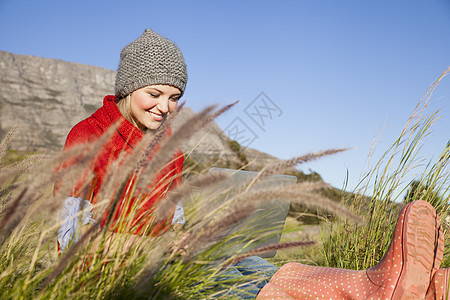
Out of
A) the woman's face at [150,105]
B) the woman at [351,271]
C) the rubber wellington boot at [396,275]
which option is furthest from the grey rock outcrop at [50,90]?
the rubber wellington boot at [396,275]

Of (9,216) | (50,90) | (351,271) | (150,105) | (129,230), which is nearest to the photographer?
(9,216)

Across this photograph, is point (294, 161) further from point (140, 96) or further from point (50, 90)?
point (50, 90)

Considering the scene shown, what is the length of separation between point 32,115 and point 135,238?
764 inches

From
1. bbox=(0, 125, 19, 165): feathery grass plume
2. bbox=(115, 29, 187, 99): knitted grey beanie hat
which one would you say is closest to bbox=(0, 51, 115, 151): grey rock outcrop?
bbox=(115, 29, 187, 99): knitted grey beanie hat

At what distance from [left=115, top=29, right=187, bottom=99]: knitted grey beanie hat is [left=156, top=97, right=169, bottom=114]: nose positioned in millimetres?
105

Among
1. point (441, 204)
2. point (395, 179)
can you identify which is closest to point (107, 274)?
point (395, 179)

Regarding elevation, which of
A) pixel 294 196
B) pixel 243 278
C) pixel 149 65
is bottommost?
pixel 243 278

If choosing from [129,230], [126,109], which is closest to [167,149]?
[129,230]

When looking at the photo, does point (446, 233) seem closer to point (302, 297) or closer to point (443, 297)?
point (443, 297)

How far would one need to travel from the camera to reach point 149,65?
180 centimetres

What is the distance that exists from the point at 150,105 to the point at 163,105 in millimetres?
59

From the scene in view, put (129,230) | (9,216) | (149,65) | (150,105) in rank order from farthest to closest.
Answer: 1. (149,65)
2. (150,105)
3. (129,230)
4. (9,216)

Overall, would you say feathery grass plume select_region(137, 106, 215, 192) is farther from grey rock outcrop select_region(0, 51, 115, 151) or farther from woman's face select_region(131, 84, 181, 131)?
grey rock outcrop select_region(0, 51, 115, 151)

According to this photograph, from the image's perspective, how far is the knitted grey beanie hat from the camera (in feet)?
5.87
